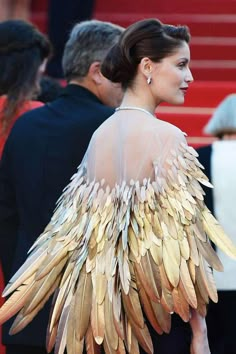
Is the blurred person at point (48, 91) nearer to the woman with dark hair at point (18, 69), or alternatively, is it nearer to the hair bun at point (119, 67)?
the woman with dark hair at point (18, 69)

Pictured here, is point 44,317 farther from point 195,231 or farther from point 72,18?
point 72,18

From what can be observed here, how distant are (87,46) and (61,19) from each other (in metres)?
Result: 4.17

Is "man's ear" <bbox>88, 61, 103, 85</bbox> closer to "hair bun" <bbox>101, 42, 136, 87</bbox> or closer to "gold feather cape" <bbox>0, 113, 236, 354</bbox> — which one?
"hair bun" <bbox>101, 42, 136, 87</bbox>

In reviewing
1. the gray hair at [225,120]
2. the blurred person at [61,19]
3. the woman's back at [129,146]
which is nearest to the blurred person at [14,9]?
the blurred person at [61,19]

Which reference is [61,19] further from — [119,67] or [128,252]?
[128,252]

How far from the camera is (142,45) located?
4.15m

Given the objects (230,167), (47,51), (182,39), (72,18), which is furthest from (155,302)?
(72,18)

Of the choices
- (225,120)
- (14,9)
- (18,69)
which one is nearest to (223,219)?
(225,120)

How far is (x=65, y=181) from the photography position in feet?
15.0

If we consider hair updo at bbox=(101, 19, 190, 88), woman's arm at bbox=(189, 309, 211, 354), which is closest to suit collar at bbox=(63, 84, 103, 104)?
hair updo at bbox=(101, 19, 190, 88)

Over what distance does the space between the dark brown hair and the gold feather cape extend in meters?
0.99

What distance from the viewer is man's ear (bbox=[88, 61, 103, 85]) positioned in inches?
187

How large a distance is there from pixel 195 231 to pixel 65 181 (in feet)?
2.42

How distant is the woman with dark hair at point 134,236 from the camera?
155 inches
